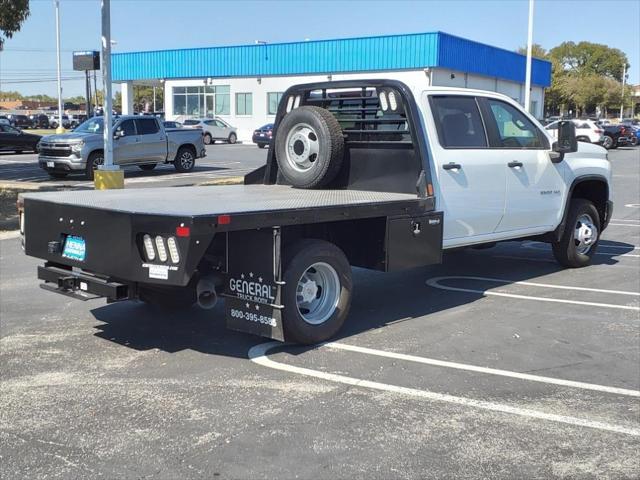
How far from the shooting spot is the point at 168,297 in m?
6.38

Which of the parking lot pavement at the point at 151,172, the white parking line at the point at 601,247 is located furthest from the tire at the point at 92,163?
the white parking line at the point at 601,247

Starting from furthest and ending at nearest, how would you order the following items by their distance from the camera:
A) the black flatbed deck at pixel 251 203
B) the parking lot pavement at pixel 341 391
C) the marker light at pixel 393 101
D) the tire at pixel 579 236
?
the tire at pixel 579 236
the marker light at pixel 393 101
the black flatbed deck at pixel 251 203
the parking lot pavement at pixel 341 391

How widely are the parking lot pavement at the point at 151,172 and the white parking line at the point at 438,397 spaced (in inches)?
534

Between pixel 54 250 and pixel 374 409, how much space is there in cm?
280

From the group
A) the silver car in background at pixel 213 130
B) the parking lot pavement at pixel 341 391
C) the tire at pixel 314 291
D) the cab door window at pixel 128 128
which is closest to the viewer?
the parking lot pavement at pixel 341 391

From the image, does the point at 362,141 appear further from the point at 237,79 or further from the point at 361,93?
the point at 237,79

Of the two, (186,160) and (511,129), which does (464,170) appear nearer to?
(511,129)

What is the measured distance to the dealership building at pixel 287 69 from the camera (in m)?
43.0

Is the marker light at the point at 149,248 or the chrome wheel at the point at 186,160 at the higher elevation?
the chrome wheel at the point at 186,160

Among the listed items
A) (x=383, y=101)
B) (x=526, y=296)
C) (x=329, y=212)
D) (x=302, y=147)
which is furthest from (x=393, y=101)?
(x=526, y=296)

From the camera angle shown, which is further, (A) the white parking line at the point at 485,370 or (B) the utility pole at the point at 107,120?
(B) the utility pole at the point at 107,120

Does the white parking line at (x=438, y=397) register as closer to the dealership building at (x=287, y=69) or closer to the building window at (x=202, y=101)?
the dealership building at (x=287, y=69)

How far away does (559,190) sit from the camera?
331 inches

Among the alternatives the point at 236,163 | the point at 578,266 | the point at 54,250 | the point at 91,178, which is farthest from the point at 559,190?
the point at 236,163
